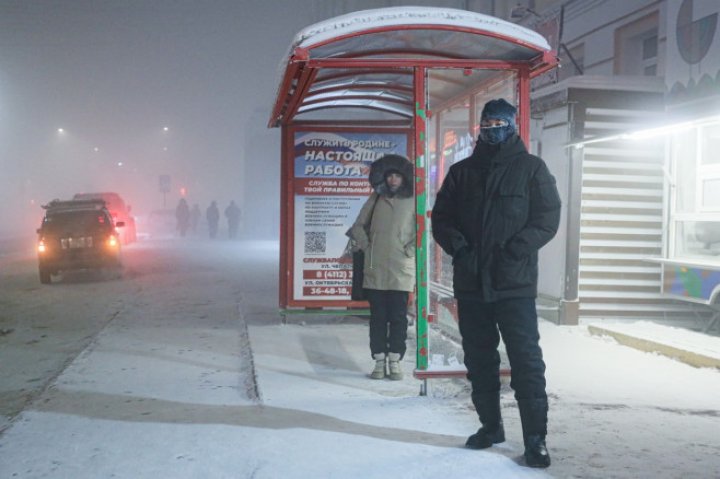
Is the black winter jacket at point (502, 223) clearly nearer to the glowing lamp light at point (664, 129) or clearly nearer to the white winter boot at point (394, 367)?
the white winter boot at point (394, 367)

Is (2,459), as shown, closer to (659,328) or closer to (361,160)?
(361,160)

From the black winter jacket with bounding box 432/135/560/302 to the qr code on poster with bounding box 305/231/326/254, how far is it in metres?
5.02

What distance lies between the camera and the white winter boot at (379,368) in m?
6.45

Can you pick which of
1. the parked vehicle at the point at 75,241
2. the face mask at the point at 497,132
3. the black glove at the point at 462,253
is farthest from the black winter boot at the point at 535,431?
the parked vehicle at the point at 75,241

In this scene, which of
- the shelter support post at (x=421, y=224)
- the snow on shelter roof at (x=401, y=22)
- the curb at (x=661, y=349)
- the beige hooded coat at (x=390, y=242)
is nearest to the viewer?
the snow on shelter roof at (x=401, y=22)

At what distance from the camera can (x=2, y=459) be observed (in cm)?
432

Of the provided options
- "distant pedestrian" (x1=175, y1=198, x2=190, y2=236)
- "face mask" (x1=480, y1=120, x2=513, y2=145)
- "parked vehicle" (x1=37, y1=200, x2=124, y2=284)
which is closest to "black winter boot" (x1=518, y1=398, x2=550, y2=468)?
"face mask" (x1=480, y1=120, x2=513, y2=145)

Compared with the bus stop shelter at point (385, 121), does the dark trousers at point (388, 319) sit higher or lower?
lower

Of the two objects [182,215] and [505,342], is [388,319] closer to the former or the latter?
[505,342]

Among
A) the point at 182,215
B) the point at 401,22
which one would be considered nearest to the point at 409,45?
the point at 401,22

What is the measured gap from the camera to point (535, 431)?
4066 mm

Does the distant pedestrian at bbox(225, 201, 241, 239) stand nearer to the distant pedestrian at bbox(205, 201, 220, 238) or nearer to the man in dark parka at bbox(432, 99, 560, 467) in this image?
the distant pedestrian at bbox(205, 201, 220, 238)

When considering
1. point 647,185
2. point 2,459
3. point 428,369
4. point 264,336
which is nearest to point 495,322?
point 428,369

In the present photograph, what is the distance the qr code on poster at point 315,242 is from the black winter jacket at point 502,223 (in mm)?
5016
